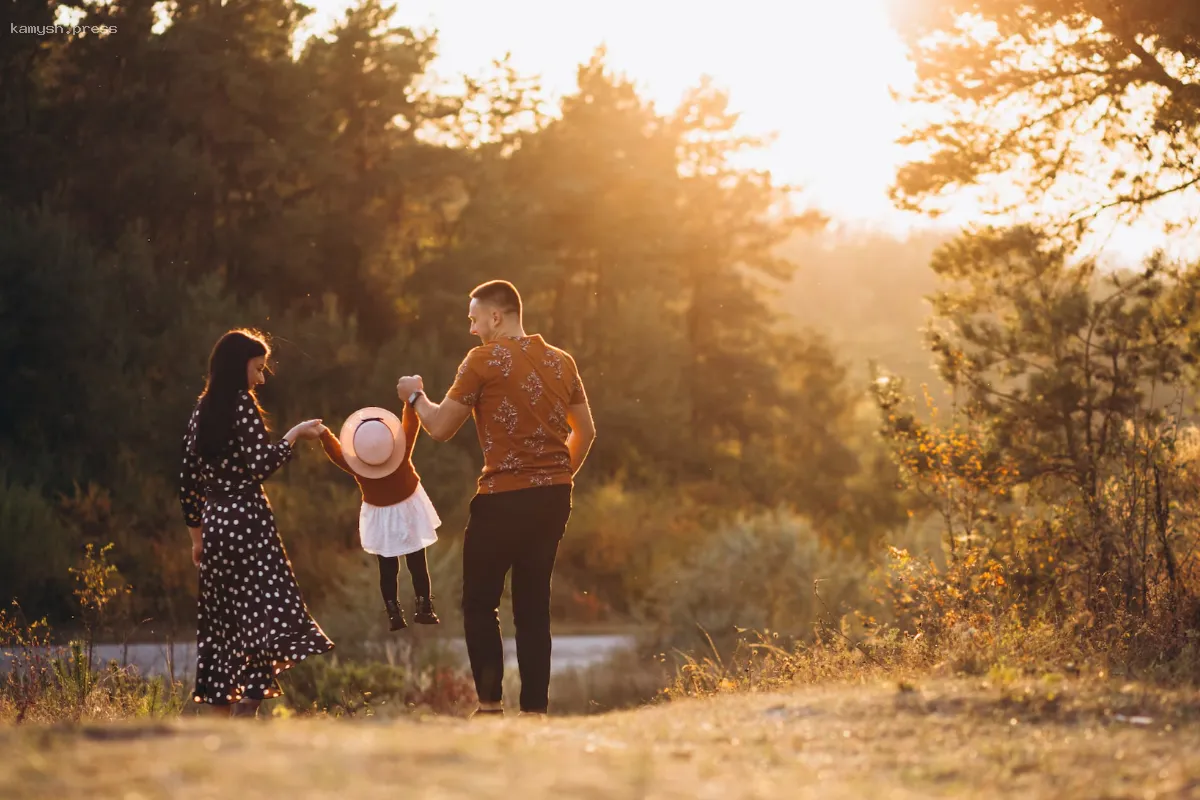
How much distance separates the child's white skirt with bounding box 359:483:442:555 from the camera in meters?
7.31

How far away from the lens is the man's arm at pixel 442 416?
6617 millimetres

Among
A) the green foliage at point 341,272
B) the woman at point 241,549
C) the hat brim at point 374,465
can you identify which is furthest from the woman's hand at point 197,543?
the green foliage at point 341,272

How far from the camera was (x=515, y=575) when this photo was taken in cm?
689

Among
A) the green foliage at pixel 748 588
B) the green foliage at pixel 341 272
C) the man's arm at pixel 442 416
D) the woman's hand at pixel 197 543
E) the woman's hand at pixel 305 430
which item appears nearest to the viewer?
the man's arm at pixel 442 416

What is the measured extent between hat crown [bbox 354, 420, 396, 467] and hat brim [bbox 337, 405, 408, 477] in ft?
0.08

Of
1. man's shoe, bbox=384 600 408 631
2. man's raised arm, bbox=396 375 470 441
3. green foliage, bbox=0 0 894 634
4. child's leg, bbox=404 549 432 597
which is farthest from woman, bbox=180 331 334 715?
green foliage, bbox=0 0 894 634

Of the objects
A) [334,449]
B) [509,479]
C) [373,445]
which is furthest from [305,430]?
[509,479]

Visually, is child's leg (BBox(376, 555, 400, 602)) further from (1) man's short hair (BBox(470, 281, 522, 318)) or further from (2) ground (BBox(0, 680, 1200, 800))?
(2) ground (BBox(0, 680, 1200, 800))

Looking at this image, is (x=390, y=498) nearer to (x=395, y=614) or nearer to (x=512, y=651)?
(x=395, y=614)

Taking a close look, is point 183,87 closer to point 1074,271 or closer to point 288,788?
point 1074,271

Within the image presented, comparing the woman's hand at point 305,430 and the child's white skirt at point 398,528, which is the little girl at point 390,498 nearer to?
the child's white skirt at point 398,528

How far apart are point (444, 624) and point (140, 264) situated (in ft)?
37.3

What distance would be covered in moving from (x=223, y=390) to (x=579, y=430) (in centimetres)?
174

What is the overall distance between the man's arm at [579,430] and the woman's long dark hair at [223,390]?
151cm
